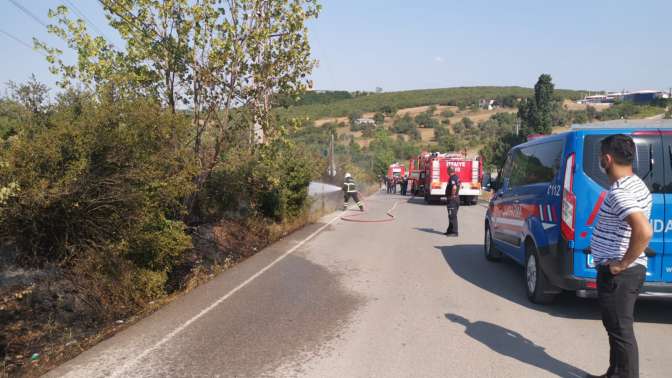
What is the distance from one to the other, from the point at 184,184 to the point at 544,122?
50506 mm

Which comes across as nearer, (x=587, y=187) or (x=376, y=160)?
(x=587, y=187)

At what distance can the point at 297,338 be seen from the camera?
5551 mm

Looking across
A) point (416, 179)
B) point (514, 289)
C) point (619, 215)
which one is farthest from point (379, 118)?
point (619, 215)

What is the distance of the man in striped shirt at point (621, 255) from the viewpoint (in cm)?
391

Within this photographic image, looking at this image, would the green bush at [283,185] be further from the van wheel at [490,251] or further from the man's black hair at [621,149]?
the man's black hair at [621,149]

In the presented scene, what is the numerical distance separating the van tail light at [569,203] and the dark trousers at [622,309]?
189cm

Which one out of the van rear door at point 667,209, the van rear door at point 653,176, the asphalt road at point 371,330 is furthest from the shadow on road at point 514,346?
the van rear door at point 667,209

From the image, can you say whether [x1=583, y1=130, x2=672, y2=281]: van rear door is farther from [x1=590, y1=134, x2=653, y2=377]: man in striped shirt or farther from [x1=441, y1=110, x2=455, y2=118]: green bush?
[x1=441, y1=110, x2=455, y2=118]: green bush

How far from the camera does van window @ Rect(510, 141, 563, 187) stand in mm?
6504

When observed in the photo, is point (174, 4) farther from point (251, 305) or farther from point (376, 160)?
point (376, 160)

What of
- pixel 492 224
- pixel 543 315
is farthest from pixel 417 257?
pixel 543 315

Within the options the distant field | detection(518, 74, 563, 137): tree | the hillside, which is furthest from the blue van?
the hillside

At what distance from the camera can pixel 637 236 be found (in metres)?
3.75

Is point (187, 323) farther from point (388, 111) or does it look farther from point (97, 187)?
point (388, 111)
